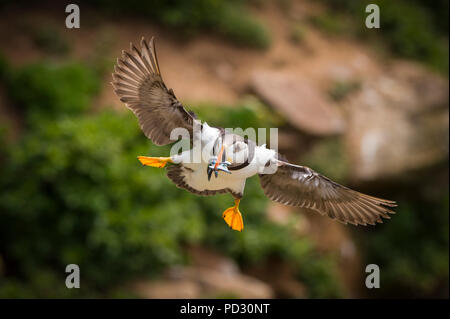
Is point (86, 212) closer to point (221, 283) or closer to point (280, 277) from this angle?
point (221, 283)

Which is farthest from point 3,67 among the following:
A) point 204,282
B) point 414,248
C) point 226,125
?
point 414,248

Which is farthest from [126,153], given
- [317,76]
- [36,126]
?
Answer: [317,76]

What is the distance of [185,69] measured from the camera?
25.0 feet

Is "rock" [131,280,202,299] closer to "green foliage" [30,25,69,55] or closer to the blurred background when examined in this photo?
the blurred background

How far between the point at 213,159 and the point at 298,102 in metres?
5.57

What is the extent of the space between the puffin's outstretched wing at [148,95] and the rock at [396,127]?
5.42m

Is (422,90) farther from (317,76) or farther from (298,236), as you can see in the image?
(298,236)

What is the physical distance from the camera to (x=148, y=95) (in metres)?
2.78

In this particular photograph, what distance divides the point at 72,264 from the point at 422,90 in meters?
6.29

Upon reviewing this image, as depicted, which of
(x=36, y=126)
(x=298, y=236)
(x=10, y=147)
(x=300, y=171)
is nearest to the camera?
(x=300, y=171)

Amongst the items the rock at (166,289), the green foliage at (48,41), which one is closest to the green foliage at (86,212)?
the rock at (166,289)

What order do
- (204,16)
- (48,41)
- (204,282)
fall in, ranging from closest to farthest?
(204,282) < (48,41) < (204,16)

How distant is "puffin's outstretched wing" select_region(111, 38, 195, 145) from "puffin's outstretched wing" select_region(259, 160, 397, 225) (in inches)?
24.1

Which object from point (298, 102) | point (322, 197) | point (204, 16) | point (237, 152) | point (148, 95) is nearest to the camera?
point (237, 152)
